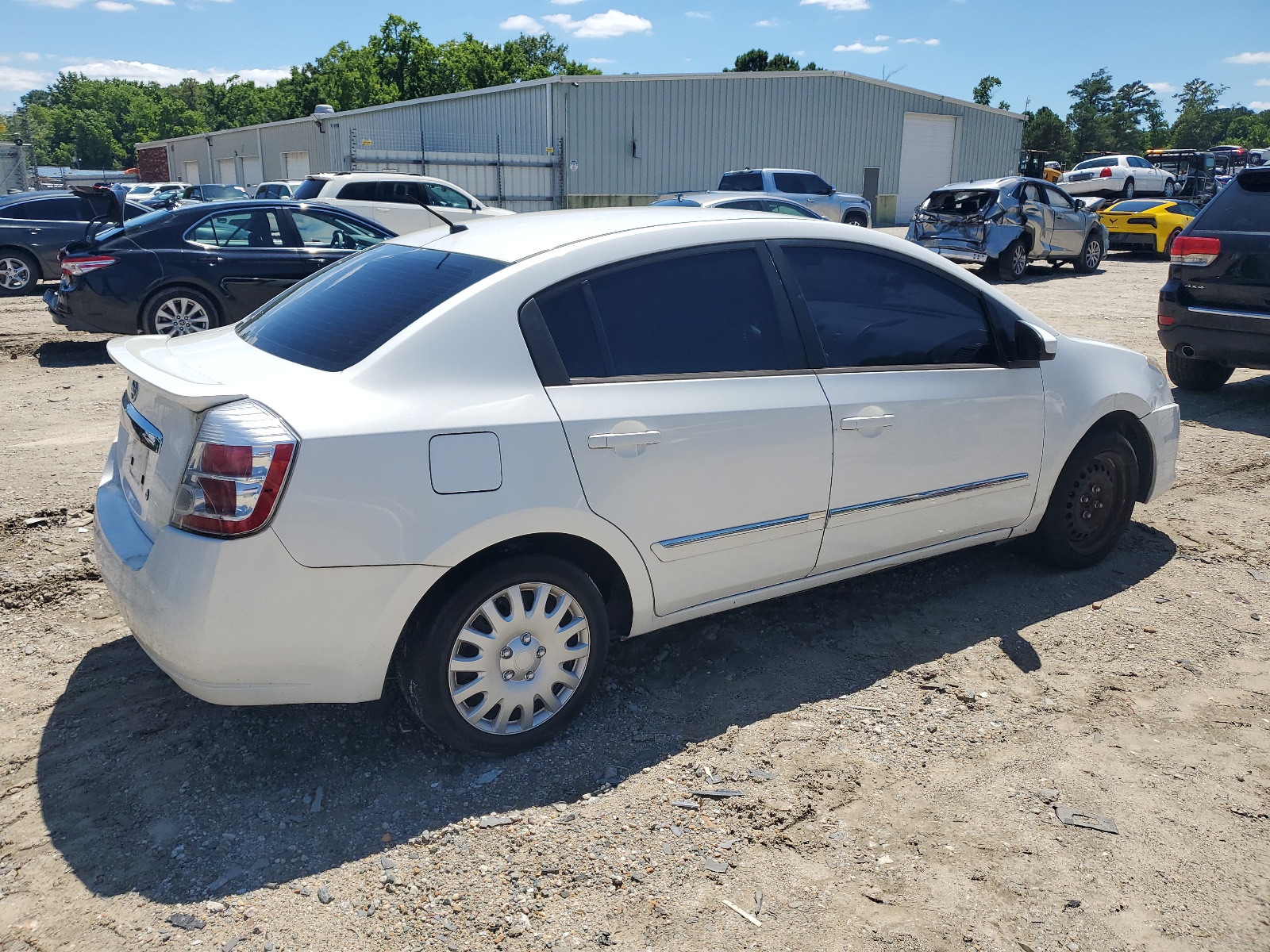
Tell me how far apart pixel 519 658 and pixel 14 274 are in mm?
14896

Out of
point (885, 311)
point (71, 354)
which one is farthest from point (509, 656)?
point (71, 354)

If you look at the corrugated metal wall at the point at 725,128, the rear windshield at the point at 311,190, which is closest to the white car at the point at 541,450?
the rear windshield at the point at 311,190

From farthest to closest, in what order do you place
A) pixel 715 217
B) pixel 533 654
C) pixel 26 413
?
pixel 26 413, pixel 715 217, pixel 533 654

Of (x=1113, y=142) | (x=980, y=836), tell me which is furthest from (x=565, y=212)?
(x=1113, y=142)

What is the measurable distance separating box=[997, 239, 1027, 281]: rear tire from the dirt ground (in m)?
13.9

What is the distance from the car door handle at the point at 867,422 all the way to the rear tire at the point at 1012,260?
14956 mm

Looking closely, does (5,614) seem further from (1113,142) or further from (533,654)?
(1113,142)

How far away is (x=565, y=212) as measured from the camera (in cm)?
383

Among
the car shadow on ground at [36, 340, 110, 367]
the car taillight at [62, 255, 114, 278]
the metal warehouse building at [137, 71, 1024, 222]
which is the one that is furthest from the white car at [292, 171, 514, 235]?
the metal warehouse building at [137, 71, 1024, 222]

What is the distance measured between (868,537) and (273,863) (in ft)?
7.72

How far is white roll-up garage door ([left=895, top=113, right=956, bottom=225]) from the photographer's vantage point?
123 ft

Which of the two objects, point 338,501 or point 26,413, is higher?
point 338,501

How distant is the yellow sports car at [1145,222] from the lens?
71.4 ft

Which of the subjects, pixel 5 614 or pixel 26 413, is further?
pixel 26 413
